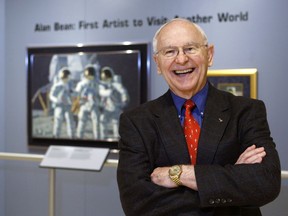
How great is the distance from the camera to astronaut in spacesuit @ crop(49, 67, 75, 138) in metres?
4.03

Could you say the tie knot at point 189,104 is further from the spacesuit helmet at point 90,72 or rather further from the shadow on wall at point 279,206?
the spacesuit helmet at point 90,72

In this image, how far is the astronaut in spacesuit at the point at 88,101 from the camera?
3930 millimetres

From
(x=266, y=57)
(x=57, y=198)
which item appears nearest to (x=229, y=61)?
(x=266, y=57)

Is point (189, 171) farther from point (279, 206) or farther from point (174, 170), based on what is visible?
point (279, 206)

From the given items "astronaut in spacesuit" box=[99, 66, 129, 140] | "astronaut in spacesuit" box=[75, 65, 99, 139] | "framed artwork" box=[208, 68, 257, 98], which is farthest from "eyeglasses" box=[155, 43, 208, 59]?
"astronaut in spacesuit" box=[75, 65, 99, 139]

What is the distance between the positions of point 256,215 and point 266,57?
6.55ft

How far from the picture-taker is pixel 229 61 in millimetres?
3555

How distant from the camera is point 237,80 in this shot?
3.50 metres

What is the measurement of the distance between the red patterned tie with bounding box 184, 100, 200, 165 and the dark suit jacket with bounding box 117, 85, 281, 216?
3 cm

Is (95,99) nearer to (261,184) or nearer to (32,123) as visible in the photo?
(32,123)

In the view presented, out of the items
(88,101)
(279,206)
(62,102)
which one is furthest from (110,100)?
(279,206)

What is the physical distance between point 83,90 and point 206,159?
2447mm

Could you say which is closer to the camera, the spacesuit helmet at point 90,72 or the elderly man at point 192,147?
the elderly man at point 192,147

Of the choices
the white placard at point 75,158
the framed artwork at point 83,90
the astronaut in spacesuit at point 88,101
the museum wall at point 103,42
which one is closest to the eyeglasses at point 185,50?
the white placard at point 75,158
